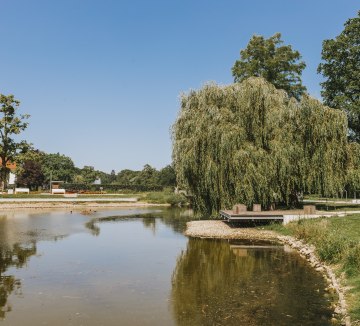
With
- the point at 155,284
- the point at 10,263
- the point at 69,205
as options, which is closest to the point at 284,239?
the point at 155,284

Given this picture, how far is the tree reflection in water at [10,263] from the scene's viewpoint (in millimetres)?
10578

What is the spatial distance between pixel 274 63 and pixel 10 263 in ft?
111

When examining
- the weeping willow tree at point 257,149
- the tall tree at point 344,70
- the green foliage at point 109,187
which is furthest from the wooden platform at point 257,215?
the green foliage at point 109,187

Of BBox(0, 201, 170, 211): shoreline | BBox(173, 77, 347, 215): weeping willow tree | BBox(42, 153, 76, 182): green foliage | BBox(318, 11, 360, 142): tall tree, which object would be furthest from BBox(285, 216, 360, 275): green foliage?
BBox(42, 153, 76, 182): green foliage

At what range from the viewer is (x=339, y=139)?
2472 cm

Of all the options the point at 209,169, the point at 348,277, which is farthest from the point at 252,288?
the point at 209,169

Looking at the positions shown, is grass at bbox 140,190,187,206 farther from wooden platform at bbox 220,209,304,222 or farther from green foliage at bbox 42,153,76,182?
green foliage at bbox 42,153,76,182

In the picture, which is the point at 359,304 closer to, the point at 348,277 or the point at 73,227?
the point at 348,277

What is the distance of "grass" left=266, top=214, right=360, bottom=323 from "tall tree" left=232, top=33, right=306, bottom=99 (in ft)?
71.8

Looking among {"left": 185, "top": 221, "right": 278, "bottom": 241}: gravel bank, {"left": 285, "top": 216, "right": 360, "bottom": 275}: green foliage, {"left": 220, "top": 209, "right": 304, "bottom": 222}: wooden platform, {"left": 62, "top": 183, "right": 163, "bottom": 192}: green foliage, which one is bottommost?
{"left": 185, "top": 221, "right": 278, "bottom": 241}: gravel bank

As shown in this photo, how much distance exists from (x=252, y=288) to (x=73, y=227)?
1925 centimetres

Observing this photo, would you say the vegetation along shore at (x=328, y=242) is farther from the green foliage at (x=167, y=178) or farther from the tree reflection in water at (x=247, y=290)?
the green foliage at (x=167, y=178)

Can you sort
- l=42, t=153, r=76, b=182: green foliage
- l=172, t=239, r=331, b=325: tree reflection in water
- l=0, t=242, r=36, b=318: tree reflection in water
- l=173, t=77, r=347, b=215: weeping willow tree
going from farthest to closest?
l=42, t=153, r=76, b=182: green foliage → l=173, t=77, r=347, b=215: weeping willow tree → l=0, t=242, r=36, b=318: tree reflection in water → l=172, t=239, r=331, b=325: tree reflection in water

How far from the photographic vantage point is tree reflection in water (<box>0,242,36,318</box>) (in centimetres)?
1058
